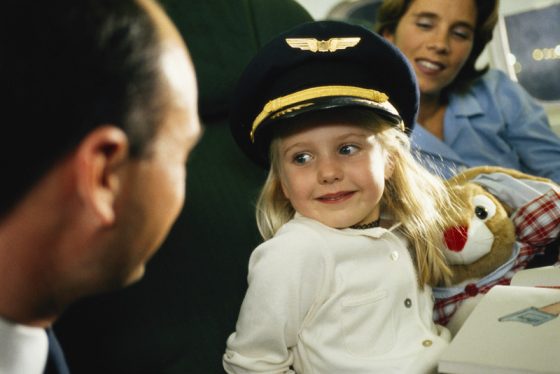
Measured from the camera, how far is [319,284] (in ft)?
3.93

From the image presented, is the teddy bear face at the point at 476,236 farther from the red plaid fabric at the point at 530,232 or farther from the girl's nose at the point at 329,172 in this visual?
the girl's nose at the point at 329,172

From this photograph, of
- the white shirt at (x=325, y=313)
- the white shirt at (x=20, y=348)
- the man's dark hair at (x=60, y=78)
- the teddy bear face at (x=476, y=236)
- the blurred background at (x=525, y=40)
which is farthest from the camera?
the blurred background at (x=525, y=40)

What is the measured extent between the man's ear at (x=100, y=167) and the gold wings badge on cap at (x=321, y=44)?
27.6 inches

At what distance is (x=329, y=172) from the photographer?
1.20 metres

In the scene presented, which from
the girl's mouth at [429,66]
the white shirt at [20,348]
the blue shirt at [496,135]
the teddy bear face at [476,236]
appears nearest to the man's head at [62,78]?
the white shirt at [20,348]

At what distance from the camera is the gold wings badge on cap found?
48.5 inches

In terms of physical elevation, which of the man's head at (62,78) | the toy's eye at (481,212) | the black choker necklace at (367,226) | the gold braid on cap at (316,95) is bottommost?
the toy's eye at (481,212)

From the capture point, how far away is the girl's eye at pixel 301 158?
1244 millimetres

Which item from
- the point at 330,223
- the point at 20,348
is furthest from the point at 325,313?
the point at 20,348

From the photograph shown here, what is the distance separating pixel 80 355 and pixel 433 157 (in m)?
1.20

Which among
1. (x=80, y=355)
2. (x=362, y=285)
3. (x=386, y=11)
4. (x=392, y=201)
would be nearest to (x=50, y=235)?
(x=80, y=355)

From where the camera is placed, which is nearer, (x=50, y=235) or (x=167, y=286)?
(x=50, y=235)

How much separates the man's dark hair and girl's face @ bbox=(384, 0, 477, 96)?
1603 mm

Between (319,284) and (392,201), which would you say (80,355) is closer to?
(319,284)
